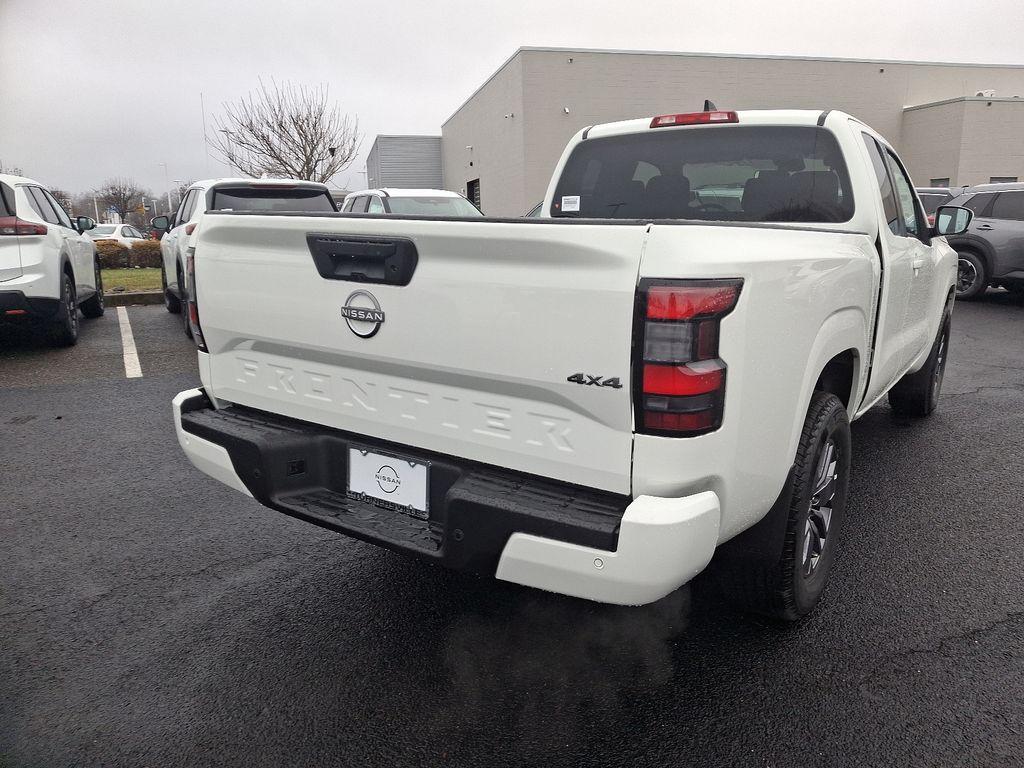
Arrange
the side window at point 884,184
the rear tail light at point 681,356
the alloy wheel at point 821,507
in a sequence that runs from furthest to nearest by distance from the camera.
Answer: the side window at point 884,184 < the alloy wheel at point 821,507 < the rear tail light at point 681,356

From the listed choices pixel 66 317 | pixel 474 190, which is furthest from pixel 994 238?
pixel 474 190

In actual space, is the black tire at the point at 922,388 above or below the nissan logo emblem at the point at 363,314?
below

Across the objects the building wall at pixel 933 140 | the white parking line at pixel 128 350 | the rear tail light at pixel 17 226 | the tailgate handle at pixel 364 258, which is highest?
the building wall at pixel 933 140

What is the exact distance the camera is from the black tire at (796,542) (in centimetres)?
239

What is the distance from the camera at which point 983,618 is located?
2.82 m

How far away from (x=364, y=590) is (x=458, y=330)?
1.43 meters

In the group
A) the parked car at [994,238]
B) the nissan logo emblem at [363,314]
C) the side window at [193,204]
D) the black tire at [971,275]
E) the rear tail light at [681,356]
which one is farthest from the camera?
the black tire at [971,275]

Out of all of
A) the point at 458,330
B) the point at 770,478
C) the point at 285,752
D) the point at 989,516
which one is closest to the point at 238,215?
the point at 458,330

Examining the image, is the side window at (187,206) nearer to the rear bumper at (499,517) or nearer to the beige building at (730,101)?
the rear bumper at (499,517)

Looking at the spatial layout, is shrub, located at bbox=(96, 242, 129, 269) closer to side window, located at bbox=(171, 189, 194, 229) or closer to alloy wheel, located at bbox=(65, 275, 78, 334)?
side window, located at bbox=(171, 189, 194, 229)

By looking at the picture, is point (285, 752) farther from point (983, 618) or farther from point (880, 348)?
point (880, 348)

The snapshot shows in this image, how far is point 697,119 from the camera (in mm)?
3693

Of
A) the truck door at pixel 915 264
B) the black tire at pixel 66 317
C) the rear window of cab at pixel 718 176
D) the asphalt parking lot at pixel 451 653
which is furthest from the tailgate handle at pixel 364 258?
the black tire at pixel 66 317

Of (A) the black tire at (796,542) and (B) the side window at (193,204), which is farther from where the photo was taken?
(B) the side window at (193,204)
